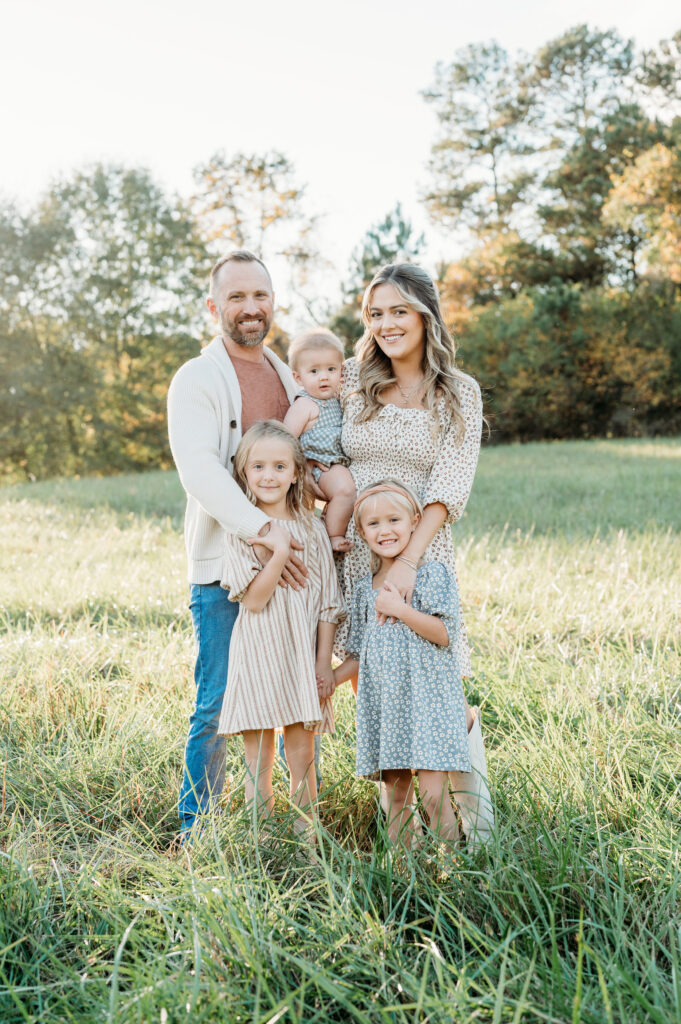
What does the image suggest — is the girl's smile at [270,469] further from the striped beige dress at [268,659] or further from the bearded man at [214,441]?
the striped beige dress at [268,659]

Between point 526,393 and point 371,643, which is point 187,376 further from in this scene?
point 526,393

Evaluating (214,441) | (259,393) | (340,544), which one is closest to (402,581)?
(340,544)

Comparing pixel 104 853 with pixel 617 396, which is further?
pixel 617 396

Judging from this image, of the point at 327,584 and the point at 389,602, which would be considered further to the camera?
the point at 327,584

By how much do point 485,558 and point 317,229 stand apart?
22.9 meters

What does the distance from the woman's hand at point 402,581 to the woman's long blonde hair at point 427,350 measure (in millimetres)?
544

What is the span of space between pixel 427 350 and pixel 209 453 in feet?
2.92

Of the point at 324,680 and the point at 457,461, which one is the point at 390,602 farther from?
the point at 457,461

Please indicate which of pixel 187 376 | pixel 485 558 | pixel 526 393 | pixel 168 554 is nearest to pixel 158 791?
pixel 187 376

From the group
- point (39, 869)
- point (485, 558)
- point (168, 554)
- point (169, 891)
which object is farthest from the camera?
point (168, 554)

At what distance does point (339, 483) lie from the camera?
327cm

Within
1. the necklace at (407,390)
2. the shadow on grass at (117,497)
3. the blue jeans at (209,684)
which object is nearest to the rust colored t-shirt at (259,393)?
the necklace at (407,390)

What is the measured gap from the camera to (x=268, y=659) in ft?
10.0

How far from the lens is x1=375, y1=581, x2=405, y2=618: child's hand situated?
2.91 metres
